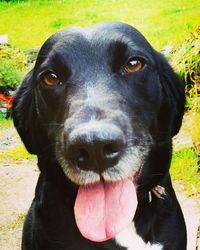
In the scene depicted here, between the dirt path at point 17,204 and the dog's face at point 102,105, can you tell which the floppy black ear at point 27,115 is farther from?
the dirt path at point 17,204

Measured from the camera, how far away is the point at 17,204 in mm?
4098

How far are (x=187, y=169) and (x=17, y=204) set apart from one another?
132 centimetres

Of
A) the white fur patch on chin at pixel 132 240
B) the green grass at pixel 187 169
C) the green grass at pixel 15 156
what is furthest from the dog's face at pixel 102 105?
the green grass at pixel 15 156

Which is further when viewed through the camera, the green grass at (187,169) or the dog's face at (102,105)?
the green grass at (187,169)

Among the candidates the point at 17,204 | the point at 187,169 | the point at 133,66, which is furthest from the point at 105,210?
the point at 187,169

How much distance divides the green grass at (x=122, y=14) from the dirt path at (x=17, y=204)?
1947 millimetres

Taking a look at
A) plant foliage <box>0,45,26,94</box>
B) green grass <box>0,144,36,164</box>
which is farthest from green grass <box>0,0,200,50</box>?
green grass <box>0,144,36,164</box>

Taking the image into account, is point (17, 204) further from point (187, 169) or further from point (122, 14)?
point (122, 14)

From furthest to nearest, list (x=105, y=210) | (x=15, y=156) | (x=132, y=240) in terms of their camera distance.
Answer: (x=15, y=156) < (x=132, y=240) < (x=105, y=210)

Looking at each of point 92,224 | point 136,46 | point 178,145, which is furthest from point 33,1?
point 92,224

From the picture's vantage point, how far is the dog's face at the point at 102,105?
2.07m

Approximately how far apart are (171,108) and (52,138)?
23.7 inches

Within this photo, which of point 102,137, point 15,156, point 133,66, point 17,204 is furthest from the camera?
point 15,156

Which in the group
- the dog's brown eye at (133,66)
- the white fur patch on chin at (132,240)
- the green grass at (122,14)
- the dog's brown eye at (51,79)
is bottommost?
the green grass at (122,14)
